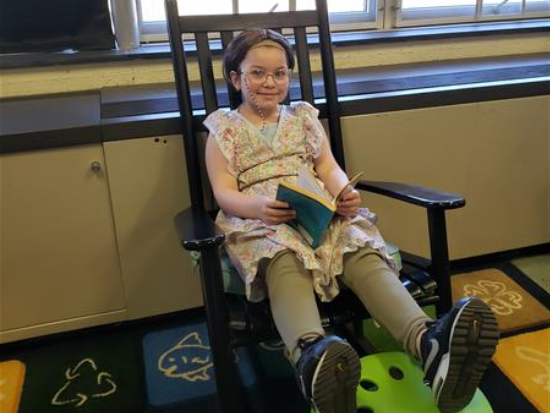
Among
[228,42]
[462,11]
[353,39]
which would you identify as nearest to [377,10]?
[353,39]

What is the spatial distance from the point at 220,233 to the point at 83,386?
2.12 ft

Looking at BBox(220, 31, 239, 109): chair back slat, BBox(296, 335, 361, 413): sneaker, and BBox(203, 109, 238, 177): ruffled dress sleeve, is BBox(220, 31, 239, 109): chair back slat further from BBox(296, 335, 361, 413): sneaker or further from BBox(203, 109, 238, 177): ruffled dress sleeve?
BBox(296, 335, 361, 413): sneaker

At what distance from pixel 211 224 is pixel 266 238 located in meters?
0.11

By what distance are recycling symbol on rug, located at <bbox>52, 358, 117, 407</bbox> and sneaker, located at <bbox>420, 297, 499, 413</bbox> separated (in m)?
0.79

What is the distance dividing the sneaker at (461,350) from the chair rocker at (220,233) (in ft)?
0.65

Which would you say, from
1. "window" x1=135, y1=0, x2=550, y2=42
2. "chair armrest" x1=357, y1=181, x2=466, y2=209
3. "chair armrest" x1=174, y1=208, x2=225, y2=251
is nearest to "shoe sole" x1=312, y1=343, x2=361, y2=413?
"chair armrest" x1=174, y1=208, x2=225, y2=251

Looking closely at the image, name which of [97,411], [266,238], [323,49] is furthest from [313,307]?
[323,49]

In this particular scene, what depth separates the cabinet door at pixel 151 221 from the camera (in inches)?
52.3

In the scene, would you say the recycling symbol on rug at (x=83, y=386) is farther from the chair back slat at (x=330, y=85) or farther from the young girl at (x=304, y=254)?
the chair back slat at (x=330, y=85)

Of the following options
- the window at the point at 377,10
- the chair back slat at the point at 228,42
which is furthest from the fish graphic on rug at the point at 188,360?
the window at the point at 377,10

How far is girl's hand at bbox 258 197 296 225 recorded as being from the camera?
1006mm

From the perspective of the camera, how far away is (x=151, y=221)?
1.40m

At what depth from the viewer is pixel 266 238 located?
104 centimetres

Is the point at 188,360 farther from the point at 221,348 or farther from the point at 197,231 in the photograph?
the point at 197,231
